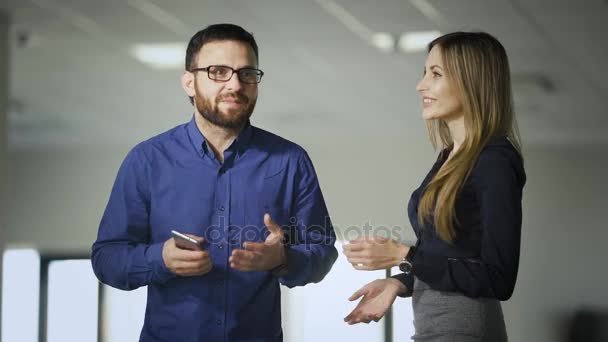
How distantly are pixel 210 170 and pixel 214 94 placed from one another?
15 cm

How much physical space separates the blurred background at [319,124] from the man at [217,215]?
2.27m

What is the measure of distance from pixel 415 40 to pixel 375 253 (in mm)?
3036

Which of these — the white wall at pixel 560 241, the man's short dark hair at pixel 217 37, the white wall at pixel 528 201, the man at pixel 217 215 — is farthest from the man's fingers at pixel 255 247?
the white wall at pixel 560 241

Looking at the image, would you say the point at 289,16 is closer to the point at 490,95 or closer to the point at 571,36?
the point at 571,36

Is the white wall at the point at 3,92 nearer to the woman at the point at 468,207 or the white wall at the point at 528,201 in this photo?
the white wall at the point at 528,201

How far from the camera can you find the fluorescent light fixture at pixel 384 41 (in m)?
4.57

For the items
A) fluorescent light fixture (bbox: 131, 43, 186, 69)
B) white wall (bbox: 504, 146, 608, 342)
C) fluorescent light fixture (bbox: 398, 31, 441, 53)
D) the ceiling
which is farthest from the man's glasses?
white wall (bbox: 504, 146, 608, 342)

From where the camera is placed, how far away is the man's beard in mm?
1911

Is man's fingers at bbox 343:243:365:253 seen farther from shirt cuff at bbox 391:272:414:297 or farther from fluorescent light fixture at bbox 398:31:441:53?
fluorescent light fixture at bbox 398:31:441:53

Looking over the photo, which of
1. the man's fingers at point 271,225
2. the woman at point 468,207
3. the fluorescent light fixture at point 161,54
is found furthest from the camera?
the fluorescent light fixture at point 161,54

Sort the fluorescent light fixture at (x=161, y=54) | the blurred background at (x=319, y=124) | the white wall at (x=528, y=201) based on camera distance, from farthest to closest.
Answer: the white wall at (x=528, y=201)
the fluorescent light fixture at (x=161, y=54)
the blurred background at (x=319, y=124)

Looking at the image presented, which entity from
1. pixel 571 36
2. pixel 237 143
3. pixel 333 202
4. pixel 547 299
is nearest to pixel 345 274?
pixel 333 202

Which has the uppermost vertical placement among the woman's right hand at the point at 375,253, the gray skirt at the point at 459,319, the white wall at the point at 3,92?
the white wall at the point at 3,92

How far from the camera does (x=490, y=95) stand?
173 cm
